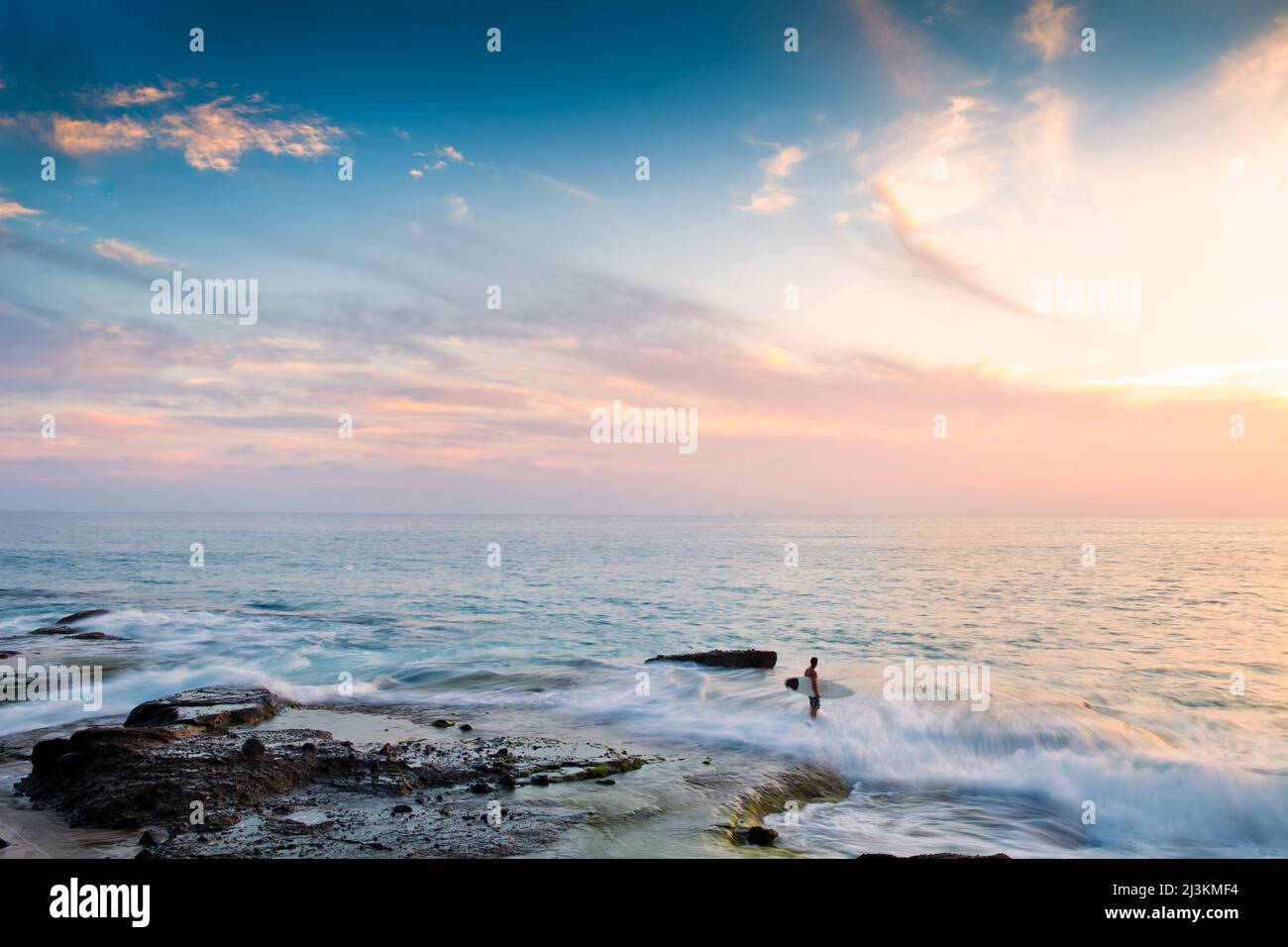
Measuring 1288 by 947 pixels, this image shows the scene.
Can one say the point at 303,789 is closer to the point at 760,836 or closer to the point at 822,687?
the point at 760,836

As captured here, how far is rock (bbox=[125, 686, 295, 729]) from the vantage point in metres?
15.5

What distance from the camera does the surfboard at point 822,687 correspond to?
65.8 ft

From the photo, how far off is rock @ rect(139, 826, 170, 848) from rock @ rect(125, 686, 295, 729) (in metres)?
6.41

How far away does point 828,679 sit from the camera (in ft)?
75.4

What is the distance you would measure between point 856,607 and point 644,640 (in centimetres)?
1546

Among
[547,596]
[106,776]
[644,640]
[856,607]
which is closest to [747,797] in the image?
[106,776]

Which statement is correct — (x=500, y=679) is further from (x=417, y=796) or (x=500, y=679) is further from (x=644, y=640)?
(x=417, y=796)

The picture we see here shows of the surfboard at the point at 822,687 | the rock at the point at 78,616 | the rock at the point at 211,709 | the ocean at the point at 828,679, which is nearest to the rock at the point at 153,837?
the ocean at the point at 828,679

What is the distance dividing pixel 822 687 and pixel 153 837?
1710 centimetres

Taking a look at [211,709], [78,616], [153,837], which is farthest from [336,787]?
[78,616]

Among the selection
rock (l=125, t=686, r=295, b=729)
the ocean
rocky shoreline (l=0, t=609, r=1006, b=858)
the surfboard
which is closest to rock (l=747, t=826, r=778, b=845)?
rocky shoreline (l=0, t=609, r=1006, b=858)

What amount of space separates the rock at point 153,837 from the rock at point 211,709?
21.0ft

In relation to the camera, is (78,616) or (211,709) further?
(78,616)

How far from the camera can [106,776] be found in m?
11.2
